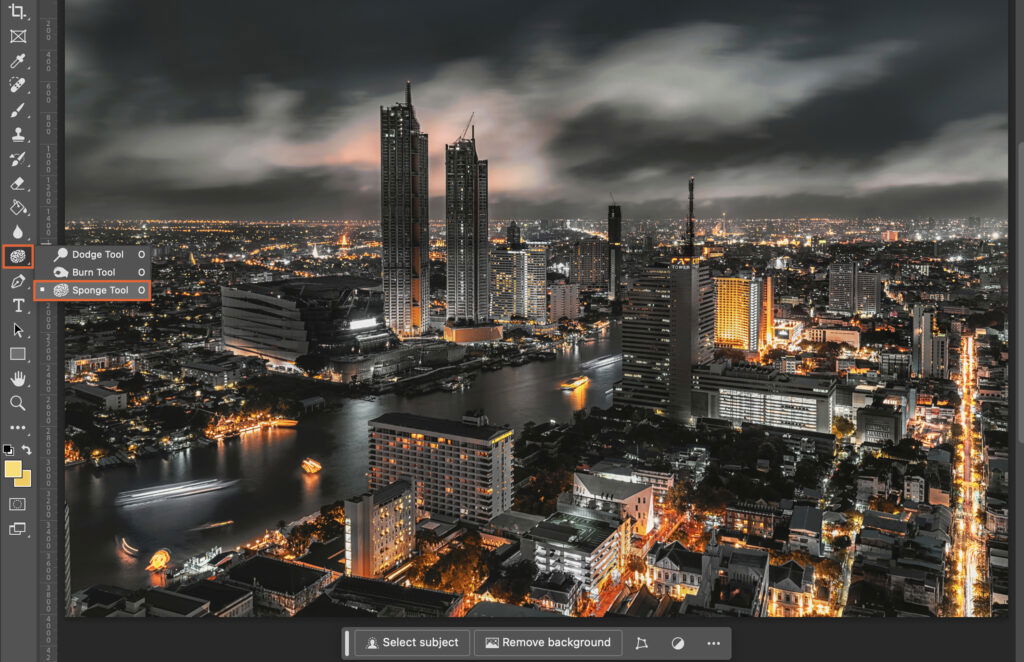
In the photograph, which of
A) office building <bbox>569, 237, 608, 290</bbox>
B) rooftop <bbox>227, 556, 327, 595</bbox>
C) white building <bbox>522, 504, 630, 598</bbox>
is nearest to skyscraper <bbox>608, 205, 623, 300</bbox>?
office building <bbox>569, 237, 608, 290</bbox>

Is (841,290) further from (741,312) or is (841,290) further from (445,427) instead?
(445,427)

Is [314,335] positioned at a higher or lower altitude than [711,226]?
→ lower

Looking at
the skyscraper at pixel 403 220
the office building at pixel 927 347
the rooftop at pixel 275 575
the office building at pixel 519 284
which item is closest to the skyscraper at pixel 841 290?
the office building at pixel 927 347

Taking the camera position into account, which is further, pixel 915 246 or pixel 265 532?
pixel 265 532

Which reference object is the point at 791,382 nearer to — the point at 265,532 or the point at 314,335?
the point at 265,532

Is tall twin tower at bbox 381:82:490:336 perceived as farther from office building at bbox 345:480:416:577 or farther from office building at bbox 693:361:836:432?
office building at bbox 345:480:416:577

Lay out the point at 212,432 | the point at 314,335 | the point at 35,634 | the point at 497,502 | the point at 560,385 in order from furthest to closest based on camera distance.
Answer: the point at 314,335
the point at 560,385
the point at 212,432
the point at 497,502
the point at 35,634

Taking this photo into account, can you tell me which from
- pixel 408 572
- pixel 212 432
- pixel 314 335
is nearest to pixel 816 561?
pixel 408 572

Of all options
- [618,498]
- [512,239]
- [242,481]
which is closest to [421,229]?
[512,239]
